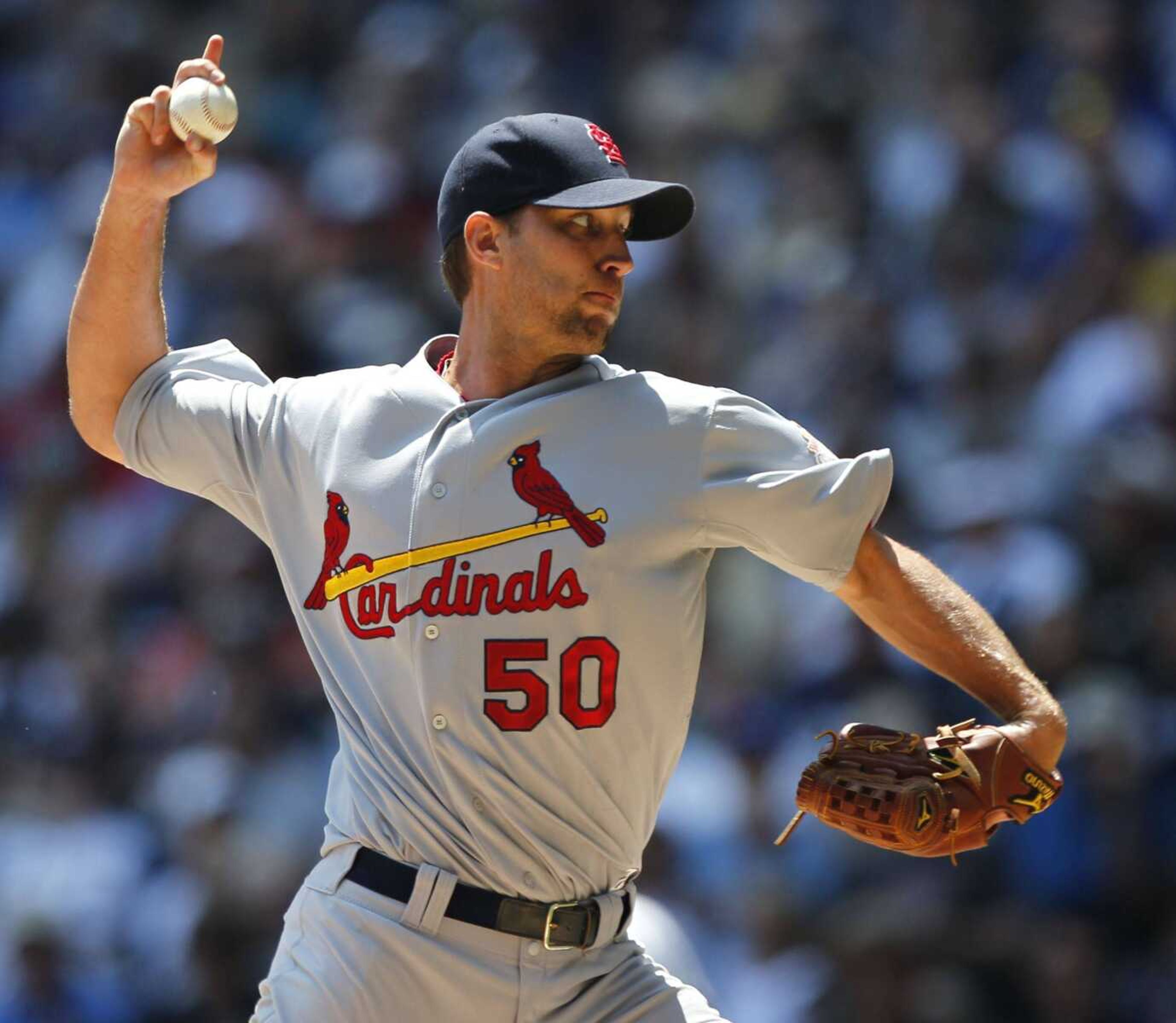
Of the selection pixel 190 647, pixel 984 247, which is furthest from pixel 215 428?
pixel 984 247

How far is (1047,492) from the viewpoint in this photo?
19.8ft

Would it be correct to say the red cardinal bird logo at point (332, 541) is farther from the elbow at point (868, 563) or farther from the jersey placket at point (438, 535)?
the elbow at point (868, 563)

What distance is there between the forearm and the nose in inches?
31.4

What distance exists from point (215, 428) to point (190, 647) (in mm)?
3788

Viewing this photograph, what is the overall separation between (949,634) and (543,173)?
1.00 m

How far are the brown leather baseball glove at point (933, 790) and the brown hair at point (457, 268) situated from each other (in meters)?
1.00

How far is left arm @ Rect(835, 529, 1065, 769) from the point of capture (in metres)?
2.86

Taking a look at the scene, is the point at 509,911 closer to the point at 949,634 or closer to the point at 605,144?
the point at 949,634

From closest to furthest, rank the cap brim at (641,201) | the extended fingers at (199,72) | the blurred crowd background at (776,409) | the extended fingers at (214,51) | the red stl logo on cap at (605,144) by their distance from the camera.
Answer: the cap brim at (641,201) → the red stl logo on cap at (605,144) → the extended fingers at (199,72) → the extended fingers at (214,51) → the blurred crowd background at (776,409)

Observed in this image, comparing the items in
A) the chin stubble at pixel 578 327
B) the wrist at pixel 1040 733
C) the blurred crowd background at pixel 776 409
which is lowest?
the blurred crowd background at pixel 776 409

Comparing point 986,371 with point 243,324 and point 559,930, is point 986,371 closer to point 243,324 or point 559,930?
point 243,324

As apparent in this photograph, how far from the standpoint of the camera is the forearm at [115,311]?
3219 mm

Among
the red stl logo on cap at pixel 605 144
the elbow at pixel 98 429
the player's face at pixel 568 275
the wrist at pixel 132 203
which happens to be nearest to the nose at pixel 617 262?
the player's face at pixel 568 275

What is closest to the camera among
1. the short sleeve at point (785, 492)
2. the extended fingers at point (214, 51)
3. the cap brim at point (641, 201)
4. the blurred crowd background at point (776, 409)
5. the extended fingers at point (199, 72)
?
the short sleeve at point (785, 492)
